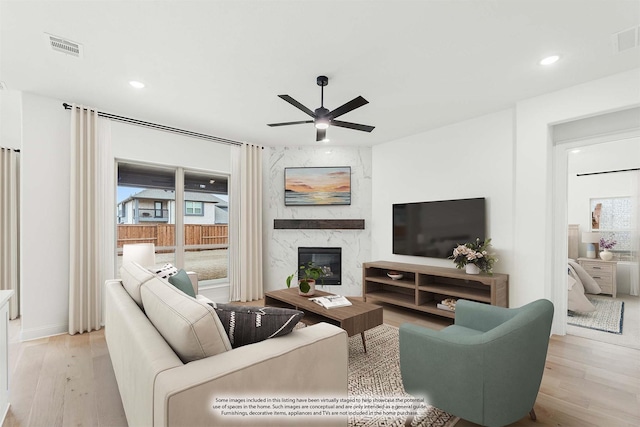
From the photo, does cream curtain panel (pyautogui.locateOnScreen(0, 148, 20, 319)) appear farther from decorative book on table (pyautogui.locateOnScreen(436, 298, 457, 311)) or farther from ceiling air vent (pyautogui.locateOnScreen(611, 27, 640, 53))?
ceiling air vent (pyautogui.locateOnScreen(611, 27, 640, 53))

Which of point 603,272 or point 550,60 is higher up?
point 550,60

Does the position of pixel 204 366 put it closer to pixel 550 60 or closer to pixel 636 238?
pixel 550 60

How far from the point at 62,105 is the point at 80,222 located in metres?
1.30

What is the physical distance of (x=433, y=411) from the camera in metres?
1.88

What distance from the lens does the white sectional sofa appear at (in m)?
0.98

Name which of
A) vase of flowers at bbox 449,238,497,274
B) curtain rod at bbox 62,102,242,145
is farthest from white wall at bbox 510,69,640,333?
curtain rod at bbox 62,102,242,145

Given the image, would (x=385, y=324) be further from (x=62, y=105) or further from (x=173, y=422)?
(x=62, y=105)

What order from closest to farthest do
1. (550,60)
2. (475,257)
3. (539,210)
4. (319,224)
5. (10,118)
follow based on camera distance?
(550,60) < (539,210) < (475,257) < (10,118) < (319,224)

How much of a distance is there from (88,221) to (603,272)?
688 centimetres

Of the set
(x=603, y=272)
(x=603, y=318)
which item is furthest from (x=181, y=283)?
(x=603, y=272)

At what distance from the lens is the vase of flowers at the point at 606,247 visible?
438 centimetres

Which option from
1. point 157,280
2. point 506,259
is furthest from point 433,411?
point 506,259

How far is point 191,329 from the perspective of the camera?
3.73 ft

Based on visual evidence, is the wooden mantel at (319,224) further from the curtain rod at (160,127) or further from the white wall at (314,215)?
the curtain rod at (160,127)
